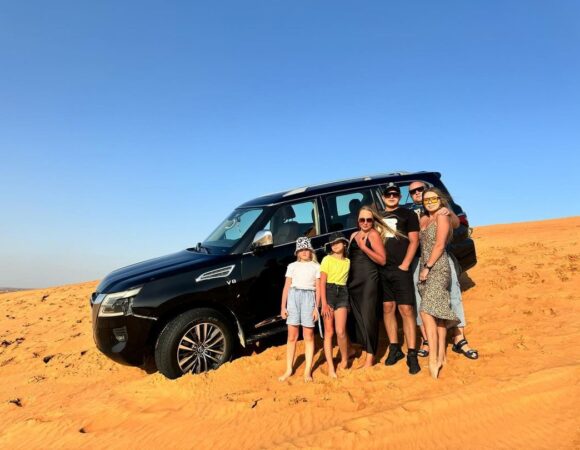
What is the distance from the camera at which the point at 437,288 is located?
448 centimetres

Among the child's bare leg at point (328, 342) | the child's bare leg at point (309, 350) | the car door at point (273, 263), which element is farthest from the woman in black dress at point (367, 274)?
the car door at point (273, 263)

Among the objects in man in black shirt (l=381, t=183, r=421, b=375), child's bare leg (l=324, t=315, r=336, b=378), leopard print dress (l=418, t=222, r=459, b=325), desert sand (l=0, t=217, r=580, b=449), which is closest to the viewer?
desert sand (l=0, t=217, r=580, b=449)

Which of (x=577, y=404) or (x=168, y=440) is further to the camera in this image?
(x=168, y=440)

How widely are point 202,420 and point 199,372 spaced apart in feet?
3.31

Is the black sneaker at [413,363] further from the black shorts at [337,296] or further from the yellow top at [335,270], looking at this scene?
the yellow top at [335,270]

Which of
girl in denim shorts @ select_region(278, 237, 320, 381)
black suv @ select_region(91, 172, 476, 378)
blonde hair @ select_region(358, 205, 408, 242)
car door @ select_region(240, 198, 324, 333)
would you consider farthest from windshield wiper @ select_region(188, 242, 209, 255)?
blonde hair @ select_region(358, 205, 408, 242)

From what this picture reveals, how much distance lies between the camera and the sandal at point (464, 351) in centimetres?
467

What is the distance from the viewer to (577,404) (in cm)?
344

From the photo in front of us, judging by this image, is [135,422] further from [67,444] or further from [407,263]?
[407,263]

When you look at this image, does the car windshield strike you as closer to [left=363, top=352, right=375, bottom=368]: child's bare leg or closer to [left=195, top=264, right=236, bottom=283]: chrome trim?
[left=195, top=264, right=236, bottom=283]: chrome trim

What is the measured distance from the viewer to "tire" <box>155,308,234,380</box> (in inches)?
192

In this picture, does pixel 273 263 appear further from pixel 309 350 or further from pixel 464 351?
pixel 464 351

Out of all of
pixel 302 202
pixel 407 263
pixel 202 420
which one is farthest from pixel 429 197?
pixel 202 420

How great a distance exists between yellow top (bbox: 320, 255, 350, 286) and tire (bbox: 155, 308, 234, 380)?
1.44 metres
